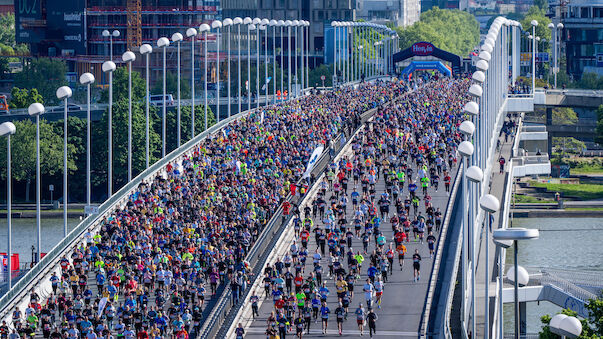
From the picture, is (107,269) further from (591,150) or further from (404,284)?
(591,150)

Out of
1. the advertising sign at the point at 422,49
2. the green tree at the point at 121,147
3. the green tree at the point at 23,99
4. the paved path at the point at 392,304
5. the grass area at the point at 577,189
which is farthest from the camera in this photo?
the advertising sign at the point at 422,49

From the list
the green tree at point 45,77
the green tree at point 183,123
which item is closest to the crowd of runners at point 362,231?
the green tree at point 183,123

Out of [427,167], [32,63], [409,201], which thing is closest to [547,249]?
[427,167]

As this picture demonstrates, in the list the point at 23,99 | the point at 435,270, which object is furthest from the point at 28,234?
the point at 435,270

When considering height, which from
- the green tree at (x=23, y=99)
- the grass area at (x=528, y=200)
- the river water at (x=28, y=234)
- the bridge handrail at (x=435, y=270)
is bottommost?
the grass area at (x=528, y=200)

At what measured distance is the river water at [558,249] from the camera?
80.8 metres

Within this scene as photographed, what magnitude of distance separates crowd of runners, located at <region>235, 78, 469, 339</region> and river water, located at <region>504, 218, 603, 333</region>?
29.6 feet

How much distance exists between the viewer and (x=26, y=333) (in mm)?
47969

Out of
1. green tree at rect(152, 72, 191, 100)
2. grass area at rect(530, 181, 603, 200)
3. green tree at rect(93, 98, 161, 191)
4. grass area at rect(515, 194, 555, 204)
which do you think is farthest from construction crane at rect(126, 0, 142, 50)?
grass area at rect(515, 194, 555, 204)

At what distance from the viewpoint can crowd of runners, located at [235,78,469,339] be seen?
50094mm

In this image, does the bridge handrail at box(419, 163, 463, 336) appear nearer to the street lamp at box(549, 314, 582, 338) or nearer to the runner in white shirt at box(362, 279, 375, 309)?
the runner in white shirt at box(362, 279, 375, 309)

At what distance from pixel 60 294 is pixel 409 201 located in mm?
19563

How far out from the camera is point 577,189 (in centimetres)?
13112

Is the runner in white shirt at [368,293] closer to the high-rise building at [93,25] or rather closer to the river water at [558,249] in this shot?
the river water at [558,249]
